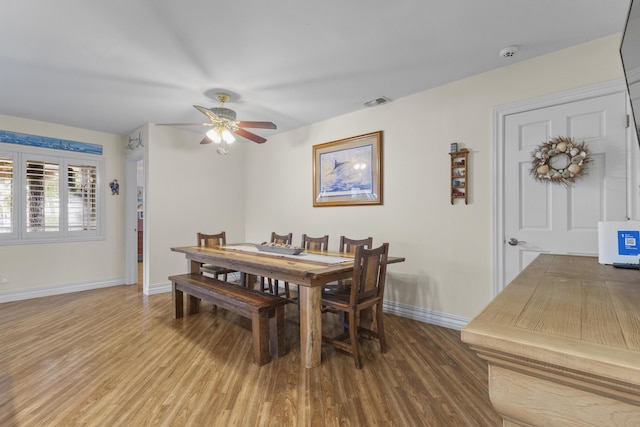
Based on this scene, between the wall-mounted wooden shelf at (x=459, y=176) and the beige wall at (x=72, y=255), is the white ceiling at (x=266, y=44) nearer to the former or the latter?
the wall-mounted wooden shelf at (x=459, y=176)

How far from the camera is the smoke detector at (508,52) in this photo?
244 centimetres

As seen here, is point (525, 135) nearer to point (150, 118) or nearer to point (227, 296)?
point (227, 296)

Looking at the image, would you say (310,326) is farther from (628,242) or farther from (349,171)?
(349,171)

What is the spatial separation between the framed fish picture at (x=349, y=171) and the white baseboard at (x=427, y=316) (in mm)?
1237

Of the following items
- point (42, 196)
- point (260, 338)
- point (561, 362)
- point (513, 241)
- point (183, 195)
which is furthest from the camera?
point (183, 195)

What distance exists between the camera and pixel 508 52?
2.48 metres

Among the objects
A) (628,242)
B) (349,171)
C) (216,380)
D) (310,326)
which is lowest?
(216,380)

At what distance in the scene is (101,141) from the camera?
484cm

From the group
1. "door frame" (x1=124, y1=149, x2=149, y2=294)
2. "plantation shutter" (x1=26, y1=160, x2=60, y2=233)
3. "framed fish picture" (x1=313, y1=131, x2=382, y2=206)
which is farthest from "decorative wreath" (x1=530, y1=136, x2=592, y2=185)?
"plantation shutter" (x1=26, y1=160, x2=60, y2=233)

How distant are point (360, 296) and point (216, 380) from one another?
3.92 ft

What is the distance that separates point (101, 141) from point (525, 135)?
5.77 m

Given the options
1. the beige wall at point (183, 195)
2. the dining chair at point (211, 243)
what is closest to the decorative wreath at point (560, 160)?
the dining chair at point (211, 243)

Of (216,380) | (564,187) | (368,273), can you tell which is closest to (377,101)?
(564,187)

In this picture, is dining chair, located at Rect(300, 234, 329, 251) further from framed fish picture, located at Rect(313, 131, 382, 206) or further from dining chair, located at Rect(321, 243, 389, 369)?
dining chair, located at Rect(321, 243, 389, 369)
